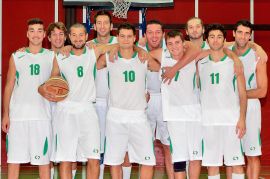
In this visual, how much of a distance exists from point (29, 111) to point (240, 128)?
2.42 meters

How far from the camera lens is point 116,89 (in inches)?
241

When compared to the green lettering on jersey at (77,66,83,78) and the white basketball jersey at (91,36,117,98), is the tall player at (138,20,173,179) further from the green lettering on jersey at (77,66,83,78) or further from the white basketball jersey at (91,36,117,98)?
the green lettering on jersey at (77,66,83,78)

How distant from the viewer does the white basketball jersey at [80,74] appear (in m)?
6.12

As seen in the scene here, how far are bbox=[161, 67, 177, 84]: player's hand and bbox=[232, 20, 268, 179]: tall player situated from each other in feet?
3.19

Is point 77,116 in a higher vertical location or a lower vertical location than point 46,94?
lower

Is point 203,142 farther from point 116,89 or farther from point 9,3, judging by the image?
point 9,3

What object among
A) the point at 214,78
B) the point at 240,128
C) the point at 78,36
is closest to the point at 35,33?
the point at 78,36

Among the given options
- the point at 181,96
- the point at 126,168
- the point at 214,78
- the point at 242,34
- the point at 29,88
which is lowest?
the point at 126,168

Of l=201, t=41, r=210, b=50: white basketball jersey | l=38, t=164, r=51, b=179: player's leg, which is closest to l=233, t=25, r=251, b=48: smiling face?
l=201, t=41, r=210, b=50: white basketball jersey

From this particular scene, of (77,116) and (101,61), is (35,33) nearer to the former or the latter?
(101,61)

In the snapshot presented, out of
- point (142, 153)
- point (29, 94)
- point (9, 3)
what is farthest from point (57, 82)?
point (9, 3)

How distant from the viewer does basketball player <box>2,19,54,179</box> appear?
239 inches

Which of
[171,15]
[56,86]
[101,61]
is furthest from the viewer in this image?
[171,15]

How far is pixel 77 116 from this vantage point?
6.09 metres
